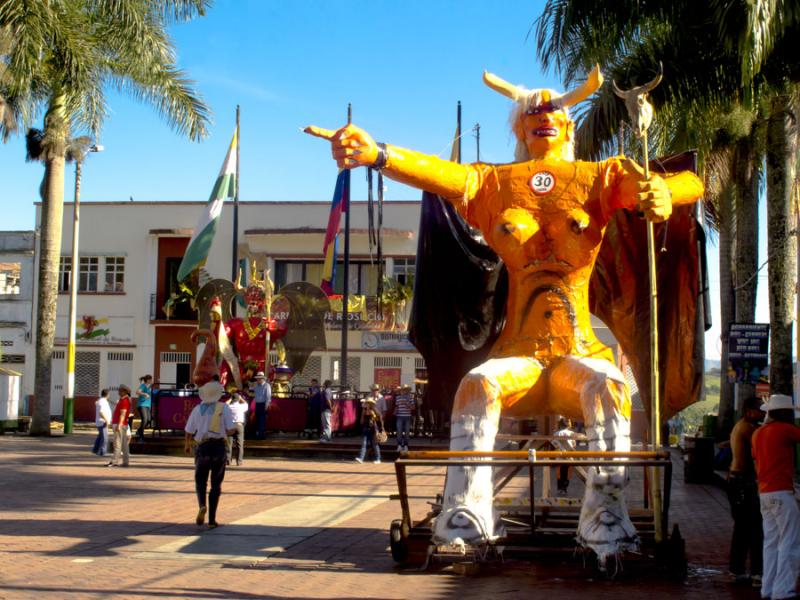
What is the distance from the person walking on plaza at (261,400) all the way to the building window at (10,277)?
20.2 metres

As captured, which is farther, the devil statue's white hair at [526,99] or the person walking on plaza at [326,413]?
the person walking on plaza at [326,413]

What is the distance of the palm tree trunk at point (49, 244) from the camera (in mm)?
24328

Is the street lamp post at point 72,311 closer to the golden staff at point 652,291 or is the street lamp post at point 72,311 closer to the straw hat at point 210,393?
the straw hat at point 210,393

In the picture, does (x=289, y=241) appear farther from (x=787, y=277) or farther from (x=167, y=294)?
(x=787, y=277)

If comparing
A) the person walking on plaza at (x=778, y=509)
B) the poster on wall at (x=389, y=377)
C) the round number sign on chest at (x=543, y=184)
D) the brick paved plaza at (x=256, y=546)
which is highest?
the round number sign on chest at (x=543, y=184)

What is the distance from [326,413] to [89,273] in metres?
20.0

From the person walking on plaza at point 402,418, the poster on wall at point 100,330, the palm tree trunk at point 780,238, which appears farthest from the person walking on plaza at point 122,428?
the poster on wall at point 100,330

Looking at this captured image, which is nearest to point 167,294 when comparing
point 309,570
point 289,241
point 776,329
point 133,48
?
point 289,241

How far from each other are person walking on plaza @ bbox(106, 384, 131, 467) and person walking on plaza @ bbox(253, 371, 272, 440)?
3.40 metres

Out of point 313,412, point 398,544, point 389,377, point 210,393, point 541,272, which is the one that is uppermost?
point 541,272

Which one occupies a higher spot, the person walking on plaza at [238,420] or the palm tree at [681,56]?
the palm tree at [681,56]

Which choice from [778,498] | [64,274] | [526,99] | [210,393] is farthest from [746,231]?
[64,274]

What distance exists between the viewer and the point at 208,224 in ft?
81.3

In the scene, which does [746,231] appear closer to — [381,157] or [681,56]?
[681,56]
